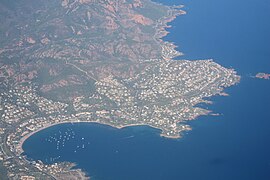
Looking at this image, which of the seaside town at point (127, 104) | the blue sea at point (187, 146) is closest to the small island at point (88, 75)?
the seaside town at point (127, 104)

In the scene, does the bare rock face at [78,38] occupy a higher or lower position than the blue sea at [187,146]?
higher

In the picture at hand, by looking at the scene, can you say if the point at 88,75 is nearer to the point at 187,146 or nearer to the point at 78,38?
the point at 78,38

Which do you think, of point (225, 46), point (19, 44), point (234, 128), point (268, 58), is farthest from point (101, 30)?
point (234, 128)

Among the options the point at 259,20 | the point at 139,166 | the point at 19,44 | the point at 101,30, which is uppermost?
the point at 259,20

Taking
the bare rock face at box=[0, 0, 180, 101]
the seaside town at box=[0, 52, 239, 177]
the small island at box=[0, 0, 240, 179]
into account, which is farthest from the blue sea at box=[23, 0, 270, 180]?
the bare rock face at box=[0, 0, 180, 101]

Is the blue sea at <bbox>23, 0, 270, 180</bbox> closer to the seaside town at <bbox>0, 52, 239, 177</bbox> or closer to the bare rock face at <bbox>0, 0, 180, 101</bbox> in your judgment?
the seaside town at <bbox>0, 52, 239, 177</bbox>

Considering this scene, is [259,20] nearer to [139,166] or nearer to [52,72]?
[52,72]

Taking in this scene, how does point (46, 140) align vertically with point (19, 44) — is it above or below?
below

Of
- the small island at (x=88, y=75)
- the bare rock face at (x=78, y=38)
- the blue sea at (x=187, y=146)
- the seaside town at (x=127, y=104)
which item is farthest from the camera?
the bare rock face at (x=78, y=38)

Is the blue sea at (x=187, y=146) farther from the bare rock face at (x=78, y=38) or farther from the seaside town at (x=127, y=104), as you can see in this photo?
the bare rock face at (x=78, y=38)
